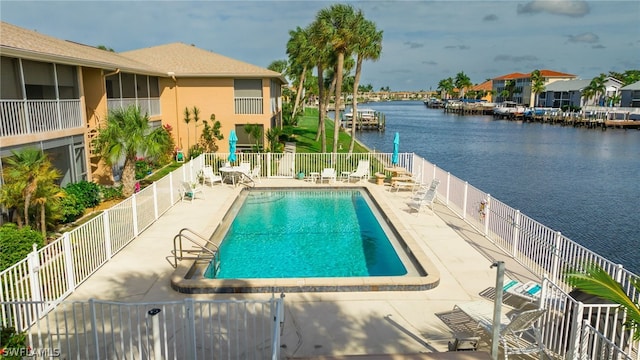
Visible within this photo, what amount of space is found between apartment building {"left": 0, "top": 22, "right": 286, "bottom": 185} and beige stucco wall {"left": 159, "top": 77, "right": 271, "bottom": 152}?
0.17ft

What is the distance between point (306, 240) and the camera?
43.1 feet

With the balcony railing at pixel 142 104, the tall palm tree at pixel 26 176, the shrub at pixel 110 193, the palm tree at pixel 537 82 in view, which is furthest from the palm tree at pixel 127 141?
the palm tree at pixel 537 82

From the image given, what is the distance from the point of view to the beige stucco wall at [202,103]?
2509 cm

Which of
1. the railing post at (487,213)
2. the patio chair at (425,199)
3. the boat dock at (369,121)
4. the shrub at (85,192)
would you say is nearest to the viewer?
the railing post at (487,213)

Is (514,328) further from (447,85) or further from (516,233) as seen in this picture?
(447,85)

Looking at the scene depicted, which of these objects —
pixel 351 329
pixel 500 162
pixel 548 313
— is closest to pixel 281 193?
pixel 351 329

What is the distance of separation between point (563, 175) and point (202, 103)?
23.4 meters

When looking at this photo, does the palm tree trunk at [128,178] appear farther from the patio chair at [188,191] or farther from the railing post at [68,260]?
the railing post at [68,260]

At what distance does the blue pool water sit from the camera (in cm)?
1085

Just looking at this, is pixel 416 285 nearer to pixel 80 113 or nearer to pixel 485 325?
pixel 485 325

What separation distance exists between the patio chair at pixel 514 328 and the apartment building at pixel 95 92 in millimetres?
12027

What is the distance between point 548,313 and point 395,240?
575cm

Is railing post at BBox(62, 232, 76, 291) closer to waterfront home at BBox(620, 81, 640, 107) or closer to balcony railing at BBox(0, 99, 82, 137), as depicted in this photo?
balcony railing at BBox(0, 99, 82, 137)

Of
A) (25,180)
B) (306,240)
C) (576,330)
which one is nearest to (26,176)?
(25,180)
